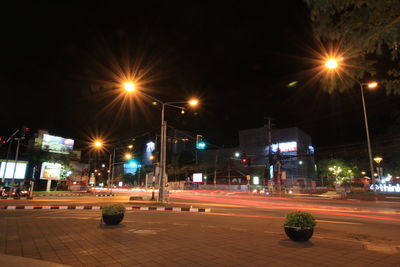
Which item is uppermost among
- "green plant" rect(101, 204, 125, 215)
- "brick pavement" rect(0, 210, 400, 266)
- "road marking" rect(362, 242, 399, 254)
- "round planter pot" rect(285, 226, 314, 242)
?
"green plant" rect(101, 204, 125, 215)

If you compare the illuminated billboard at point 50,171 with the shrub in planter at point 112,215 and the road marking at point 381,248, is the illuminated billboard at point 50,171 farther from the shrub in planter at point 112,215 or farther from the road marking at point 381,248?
the road marking at point 381,248

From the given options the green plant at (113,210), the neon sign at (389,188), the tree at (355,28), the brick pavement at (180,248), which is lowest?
the brick pavement at (180,248)

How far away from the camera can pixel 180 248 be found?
6859 millimetres

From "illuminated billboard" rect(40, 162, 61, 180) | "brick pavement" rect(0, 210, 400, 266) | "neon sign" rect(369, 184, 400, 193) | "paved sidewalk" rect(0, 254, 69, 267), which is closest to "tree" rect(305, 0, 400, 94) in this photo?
"brick pavement" rect(0, 210, 400, 266)

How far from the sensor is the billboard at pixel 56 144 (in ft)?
202

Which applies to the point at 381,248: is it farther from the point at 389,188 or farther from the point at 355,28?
Result: the point at 389,188

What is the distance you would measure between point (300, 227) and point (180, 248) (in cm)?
339

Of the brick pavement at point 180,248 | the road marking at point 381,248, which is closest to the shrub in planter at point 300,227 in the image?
the brick pavement at point 180,248

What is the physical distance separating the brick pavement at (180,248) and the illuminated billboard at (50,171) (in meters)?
53.6

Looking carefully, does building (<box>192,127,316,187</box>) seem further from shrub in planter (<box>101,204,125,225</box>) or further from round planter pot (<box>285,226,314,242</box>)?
round planter pot (<box>285,226,314,242</box>)

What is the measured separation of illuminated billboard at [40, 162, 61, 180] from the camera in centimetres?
5609

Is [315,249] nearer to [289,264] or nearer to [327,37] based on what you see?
[289,264]

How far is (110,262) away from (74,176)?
262 ft

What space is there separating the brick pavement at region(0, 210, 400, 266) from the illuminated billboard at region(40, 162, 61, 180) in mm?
53559
